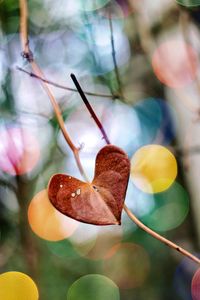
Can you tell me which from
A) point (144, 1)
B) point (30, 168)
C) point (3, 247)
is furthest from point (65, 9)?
point (3, 247)

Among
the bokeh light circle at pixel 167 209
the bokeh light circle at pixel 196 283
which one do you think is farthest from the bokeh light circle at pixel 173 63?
the bokeh light circle at pixel 196 283

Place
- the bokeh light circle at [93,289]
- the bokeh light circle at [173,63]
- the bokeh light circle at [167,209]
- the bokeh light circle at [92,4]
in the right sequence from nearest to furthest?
the bokeh light circle at [92,4], the bokeh light circle at [173,63], the bokeh light circle at [167,209], the bokeh light circle at [93,289]

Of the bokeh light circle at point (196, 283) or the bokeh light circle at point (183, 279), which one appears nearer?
the bokeh light circle at point (196, 283)

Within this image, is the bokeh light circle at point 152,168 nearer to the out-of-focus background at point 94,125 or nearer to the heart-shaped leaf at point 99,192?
the out-of-focus background at point 94,125

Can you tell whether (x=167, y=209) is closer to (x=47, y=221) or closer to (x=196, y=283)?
(x=47, y=221)

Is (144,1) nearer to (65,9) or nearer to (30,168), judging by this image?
(65,9)

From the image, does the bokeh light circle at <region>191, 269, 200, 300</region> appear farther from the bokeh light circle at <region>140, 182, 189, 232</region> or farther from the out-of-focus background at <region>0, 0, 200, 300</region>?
the bokeh light circle at <region>140, 182, 189, 232</region>
